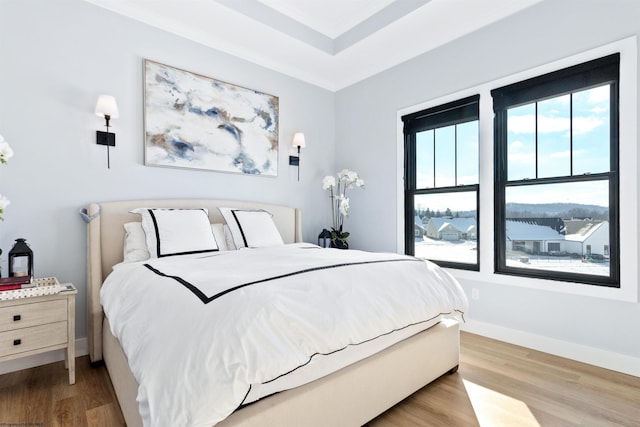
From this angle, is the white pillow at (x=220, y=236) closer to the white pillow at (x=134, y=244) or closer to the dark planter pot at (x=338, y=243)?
the white pillow at (x=134, y=244)

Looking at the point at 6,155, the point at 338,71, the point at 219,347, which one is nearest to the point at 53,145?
the point at 6,155

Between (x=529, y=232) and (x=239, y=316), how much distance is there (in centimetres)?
262

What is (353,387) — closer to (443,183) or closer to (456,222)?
(456,222)

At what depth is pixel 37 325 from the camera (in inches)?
75.5

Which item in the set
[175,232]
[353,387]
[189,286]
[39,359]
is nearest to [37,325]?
[39,359]

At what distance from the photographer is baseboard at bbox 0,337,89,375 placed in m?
2.20

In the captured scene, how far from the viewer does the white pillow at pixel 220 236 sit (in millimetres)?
2754

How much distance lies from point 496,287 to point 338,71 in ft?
9.73

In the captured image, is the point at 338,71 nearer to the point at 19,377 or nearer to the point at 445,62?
the point at 445,62

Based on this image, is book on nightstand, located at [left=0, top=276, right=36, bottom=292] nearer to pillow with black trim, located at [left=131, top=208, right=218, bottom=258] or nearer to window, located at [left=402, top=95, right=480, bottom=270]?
pillow with black trim, located at [left=131, top=208, right=218, bottom=258]

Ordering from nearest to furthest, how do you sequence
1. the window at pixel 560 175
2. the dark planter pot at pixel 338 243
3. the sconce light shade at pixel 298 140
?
1. the window at pixel 560 175
2. the sconce light shade at pixel 298 140
3. the dark planter pot at pixel 338 243

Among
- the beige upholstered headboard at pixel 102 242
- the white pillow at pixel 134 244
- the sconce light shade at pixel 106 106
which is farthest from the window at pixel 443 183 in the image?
the sconce light shade at pixel 106 106

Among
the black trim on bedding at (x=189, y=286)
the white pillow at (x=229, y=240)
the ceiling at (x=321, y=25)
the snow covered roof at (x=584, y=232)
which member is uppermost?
the ceiling at (x=321, y=25)

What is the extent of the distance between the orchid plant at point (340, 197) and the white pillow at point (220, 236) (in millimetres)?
1433
